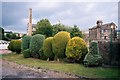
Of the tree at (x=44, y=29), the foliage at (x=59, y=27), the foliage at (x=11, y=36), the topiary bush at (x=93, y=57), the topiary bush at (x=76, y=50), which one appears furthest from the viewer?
the foliage at (x=11, y=36)

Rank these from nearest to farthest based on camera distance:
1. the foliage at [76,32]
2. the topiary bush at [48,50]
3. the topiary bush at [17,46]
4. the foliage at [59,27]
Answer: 1. the topiary bush at [48,50]
2. the topiary bush at [17,46]
3. the foliage at [76,32]
4. the foliage at [59,27]

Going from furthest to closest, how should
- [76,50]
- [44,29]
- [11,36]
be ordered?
[11,36], [44,29], [76,50]

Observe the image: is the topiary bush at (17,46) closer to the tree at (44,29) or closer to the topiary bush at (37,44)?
the topiary bush at (37,44)

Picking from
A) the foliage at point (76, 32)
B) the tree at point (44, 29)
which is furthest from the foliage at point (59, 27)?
the foliage at point (76, 32)

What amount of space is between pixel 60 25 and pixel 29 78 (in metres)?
32.3

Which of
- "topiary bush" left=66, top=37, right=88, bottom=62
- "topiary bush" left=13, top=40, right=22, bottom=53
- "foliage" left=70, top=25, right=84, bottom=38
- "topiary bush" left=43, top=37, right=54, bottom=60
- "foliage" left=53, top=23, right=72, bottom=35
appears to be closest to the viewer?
"topiary bush" left=66, top=37, right=88, bottom=62

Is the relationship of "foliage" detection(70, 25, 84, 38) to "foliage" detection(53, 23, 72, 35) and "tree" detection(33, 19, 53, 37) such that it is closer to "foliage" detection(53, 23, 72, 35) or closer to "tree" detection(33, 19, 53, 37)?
"foliage" detection(53, 23, 72, 35)

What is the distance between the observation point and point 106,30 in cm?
4806

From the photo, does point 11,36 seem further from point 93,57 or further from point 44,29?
point 93,57

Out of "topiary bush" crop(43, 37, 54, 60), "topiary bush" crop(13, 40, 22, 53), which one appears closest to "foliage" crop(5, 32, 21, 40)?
"topiary bush" crop(13, 40, 22, 53)

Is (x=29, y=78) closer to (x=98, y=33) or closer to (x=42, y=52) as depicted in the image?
(x=42, y=52)

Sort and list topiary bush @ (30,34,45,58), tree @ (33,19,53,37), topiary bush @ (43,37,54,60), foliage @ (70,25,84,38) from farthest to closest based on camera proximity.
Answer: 1. tree @ (33,19,53,37)
2. foliage @ (70,25,84,38)
3. topiary bush @ (30,34,45,58)
4. topiary bush @ (43,37,54,60)

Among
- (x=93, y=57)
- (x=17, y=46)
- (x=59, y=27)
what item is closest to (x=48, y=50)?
(x=93, y=57)

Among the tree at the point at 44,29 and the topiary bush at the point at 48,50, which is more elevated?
the tree at the point at 44,29
